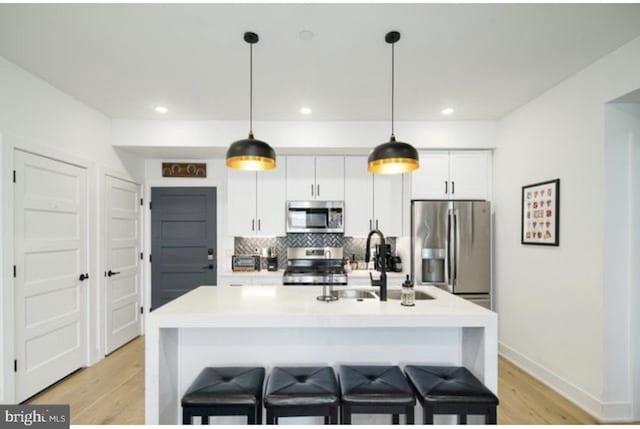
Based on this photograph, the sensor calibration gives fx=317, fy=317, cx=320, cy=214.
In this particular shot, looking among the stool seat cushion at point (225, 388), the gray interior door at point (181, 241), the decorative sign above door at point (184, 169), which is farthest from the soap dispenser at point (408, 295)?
the decorative sign above door at point (184, 169)

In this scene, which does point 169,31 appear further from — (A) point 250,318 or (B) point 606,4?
(B) point 606,4

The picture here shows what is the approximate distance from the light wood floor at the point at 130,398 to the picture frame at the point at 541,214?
130cm

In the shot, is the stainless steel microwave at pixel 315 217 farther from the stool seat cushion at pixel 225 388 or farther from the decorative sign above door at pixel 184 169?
the stool seat cushion at pixel 225 388

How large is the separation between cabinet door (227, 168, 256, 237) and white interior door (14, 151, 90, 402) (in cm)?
151

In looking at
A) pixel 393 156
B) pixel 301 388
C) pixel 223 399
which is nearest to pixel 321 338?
pixel 301 388

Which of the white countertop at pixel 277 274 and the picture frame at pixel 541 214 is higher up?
the picture frame at pixel 541 214

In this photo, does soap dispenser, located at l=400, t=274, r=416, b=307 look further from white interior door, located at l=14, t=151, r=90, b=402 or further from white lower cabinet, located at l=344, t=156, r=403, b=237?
white interior door, located at l=14, t=151, r=90, b=402

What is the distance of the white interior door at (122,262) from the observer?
3578 millimetres

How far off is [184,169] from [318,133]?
204cm

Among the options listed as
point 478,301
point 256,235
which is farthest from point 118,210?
point 478,301

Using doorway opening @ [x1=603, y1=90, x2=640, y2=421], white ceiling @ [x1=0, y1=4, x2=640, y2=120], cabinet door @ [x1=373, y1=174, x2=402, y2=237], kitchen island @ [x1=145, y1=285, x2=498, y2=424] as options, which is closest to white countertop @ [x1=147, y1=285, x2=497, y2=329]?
kitchen island @ [x1=145, y1=285, x2=498, y2=424]

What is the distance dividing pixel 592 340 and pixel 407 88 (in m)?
2.52

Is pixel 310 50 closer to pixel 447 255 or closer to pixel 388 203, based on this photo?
pixel 388 203

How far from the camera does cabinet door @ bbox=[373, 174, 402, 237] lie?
4.02m
